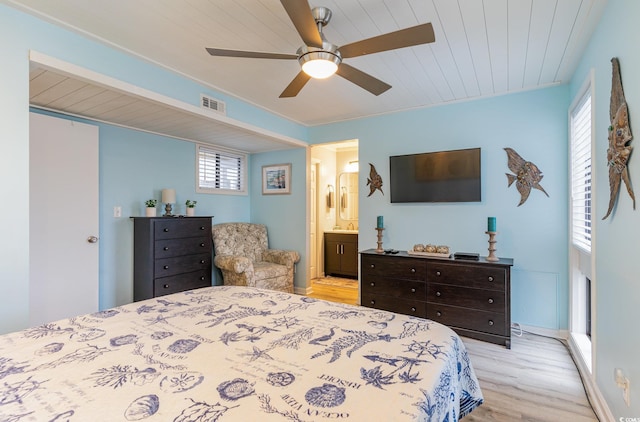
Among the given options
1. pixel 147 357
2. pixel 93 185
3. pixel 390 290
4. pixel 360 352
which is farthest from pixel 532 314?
pixel 93 185

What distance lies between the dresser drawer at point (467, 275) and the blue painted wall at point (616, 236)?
0.87 meters

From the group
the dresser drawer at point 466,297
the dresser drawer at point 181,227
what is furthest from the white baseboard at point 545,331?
the dresser drawer at point 181,227

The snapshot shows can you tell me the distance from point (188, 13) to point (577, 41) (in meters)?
2.69

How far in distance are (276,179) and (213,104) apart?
2.01 meters

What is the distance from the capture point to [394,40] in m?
1.64

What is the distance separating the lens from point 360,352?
1.19m

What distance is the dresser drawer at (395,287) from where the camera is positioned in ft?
10.8

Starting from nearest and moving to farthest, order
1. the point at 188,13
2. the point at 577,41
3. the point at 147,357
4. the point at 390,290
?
1. the point at 147,357
2. the point at 188,13
3. the point at 577,41
4. the point at 390,290

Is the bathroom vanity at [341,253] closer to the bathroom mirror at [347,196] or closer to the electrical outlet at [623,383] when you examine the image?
the bathroom mirror at [347,196]

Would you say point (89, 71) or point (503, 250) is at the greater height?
point (89, 71)

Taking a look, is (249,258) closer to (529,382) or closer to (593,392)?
(529,382)

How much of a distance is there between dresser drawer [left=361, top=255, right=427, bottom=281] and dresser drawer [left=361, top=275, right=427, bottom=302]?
5cm

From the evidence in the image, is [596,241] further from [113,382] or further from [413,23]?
[113,382]

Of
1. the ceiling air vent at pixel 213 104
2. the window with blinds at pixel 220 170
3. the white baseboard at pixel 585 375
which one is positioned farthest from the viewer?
the window with blinds at pixel 220 170
